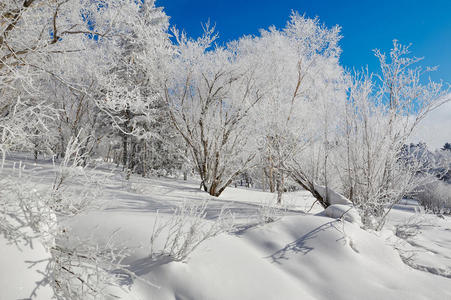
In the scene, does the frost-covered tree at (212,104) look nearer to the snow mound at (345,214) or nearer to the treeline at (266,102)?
the treeline at (266,102)

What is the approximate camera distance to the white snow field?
6.03 ft

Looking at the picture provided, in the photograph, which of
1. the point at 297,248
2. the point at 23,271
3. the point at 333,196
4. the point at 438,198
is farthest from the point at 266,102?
the point at 438,198

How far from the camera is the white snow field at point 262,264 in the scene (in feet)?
6.03

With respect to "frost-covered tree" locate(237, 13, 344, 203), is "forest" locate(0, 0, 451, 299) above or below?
below

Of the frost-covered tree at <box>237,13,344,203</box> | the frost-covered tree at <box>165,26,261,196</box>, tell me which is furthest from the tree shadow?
the frost-covered tree at <box>165,26,261,196</box>

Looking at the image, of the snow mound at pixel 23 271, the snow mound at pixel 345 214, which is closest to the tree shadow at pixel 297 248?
the snow mound at pixel 345 214

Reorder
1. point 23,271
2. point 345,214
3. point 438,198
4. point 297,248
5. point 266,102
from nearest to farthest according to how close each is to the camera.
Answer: point 23,271
point 297,248
point 345,214
point 266,102
point 438,198

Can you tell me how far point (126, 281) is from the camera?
191 centimetres

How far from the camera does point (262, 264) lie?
2506 millimetres

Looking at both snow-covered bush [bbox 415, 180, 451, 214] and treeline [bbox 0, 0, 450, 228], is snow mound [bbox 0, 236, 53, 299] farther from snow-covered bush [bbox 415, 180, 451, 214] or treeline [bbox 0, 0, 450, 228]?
snow-covered bush [bbox 415, 180, 451, 214]

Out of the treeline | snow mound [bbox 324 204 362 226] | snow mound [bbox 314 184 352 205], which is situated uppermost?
the treeline

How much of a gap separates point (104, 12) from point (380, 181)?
5.69 metres

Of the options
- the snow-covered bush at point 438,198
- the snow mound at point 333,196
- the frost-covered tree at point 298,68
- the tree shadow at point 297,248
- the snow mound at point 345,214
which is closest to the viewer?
the tree shadow at point 297,248

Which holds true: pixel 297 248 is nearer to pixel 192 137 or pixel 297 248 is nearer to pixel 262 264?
pixel 262 264
